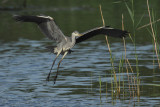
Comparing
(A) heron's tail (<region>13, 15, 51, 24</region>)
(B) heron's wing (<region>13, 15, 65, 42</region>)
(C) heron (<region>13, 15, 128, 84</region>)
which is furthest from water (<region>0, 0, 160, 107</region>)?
(A) heron's tail (<region>13, 15, 51, 24</region>)

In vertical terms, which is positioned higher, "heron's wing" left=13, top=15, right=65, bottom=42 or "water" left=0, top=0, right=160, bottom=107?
"heron's wing" left=13, top=15, right=65, bottom=42

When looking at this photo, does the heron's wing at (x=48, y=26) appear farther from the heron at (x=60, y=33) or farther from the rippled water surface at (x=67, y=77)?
the rippled water surface at (x=67, y=77)

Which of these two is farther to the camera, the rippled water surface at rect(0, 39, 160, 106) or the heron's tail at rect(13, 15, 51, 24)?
the heron's tail at rect(13, 15, 51, 24)

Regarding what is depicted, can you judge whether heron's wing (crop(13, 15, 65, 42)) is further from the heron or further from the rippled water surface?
the rippled water surface

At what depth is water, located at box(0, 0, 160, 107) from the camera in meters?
8.64

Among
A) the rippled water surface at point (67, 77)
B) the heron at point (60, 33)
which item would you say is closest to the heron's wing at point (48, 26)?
the heron at point (60, 33)

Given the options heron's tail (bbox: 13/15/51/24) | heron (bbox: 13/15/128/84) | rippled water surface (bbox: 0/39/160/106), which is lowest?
rippled water surface (bbox: 0/39/160/106)

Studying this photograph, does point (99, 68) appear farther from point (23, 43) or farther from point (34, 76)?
point (23, 43)

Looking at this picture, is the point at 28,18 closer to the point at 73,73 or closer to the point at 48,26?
the point at 48,26

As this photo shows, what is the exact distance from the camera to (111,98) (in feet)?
28.7

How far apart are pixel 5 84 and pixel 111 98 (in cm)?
269

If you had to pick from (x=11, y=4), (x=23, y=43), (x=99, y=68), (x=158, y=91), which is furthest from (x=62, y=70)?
(x=11, y=4)

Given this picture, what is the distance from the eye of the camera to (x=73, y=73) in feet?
38.1

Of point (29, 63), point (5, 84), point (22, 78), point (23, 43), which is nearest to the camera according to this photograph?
point (5, 84)
